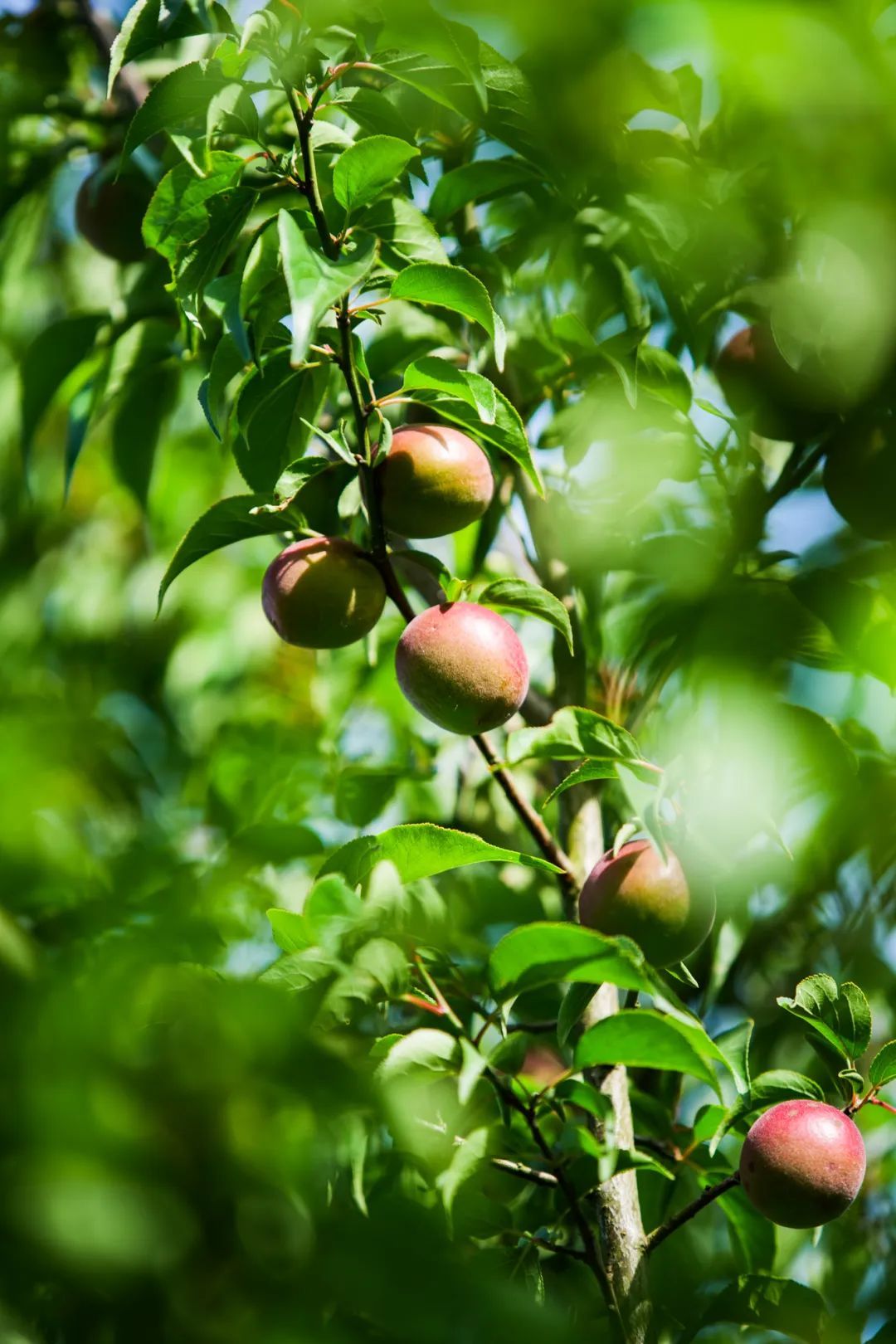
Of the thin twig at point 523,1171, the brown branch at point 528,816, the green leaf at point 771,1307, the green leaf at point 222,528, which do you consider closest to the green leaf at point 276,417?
the green leaf at point 222,528

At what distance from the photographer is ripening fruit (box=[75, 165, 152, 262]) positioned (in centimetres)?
171

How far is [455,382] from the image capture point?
40.3 inches

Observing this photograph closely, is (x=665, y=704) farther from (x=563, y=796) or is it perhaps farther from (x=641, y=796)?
(x=641, y=796)

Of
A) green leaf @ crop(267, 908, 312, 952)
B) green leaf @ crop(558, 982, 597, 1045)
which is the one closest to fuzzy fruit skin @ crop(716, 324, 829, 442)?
green leaf @ crop(558, 982, 597, 1045)

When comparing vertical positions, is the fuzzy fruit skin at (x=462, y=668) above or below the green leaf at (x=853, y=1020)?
above

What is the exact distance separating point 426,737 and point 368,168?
1134mm

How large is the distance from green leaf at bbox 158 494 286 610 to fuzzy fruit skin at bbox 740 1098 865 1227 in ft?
2.25

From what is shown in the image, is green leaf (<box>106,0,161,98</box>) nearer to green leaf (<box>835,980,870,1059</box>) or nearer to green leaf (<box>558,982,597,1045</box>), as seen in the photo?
green leaf (<box>558,982,597,1045</box>)

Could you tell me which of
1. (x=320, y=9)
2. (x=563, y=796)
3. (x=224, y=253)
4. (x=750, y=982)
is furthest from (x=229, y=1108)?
(x=750, y=982)

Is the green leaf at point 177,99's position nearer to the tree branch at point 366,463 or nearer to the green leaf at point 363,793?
the tree branch at point 366,463

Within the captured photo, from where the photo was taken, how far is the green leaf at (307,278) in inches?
30.9

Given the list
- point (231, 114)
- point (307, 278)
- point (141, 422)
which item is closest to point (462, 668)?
point (307, 278)

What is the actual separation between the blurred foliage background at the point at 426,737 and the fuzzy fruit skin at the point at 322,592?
5.3 inches

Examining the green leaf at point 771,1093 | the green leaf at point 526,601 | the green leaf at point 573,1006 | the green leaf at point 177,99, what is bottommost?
the green leaf at point 771,1093
